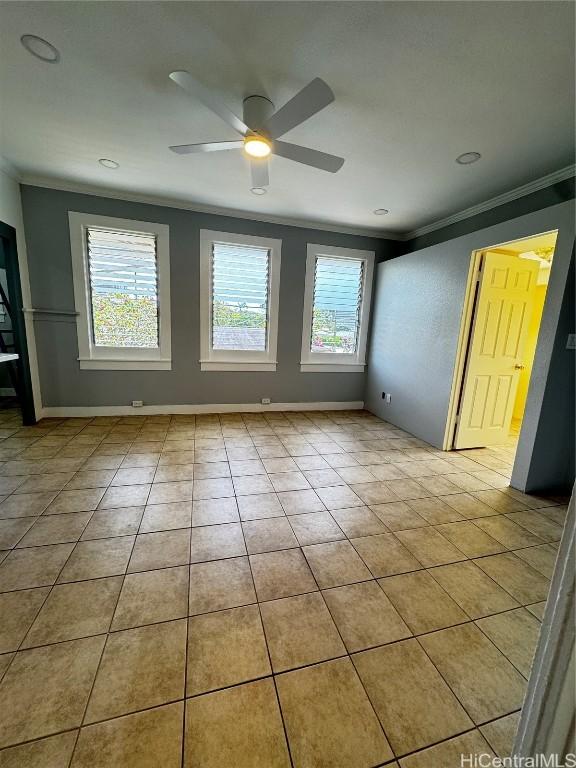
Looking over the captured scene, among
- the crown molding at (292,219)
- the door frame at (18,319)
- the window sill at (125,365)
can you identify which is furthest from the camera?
the window sill at (125,365)

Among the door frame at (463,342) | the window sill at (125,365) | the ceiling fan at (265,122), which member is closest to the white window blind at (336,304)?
the door frame at (463,342)

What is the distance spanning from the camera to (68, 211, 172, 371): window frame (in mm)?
3598

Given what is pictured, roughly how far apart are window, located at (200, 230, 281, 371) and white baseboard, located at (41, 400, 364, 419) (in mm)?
591

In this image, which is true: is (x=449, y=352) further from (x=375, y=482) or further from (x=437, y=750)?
(x=437, y=750)

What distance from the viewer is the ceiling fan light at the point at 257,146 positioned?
1.98m

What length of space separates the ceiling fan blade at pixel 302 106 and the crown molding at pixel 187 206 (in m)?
2.24

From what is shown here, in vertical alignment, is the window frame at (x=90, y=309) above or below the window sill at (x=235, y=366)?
above

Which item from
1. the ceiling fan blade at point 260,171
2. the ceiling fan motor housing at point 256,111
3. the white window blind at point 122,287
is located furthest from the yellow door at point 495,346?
the white window blind at point 122,287

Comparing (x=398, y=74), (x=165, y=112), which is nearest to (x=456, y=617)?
(x=398, y=74)

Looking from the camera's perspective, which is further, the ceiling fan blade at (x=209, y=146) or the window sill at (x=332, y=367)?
the window sill at (x=332, y=367)

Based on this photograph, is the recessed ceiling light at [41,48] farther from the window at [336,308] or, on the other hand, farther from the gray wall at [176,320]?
the window at [336,308]

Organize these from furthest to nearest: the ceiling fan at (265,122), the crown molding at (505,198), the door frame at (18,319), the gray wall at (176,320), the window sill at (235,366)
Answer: the window sill at (235,366)
the gray wall at (176,320)
the door frame at (18,319)
the crown molding at (505,198)
the ceiling fan at (265,122)

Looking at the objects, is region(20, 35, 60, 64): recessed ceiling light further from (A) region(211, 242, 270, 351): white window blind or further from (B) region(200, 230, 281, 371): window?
(A) region(211, 242, 270, 351): white window blind

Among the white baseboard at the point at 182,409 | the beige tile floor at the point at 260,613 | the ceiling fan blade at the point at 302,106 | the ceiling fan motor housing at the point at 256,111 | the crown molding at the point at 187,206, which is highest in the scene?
the crown molding at the point at 187,206
